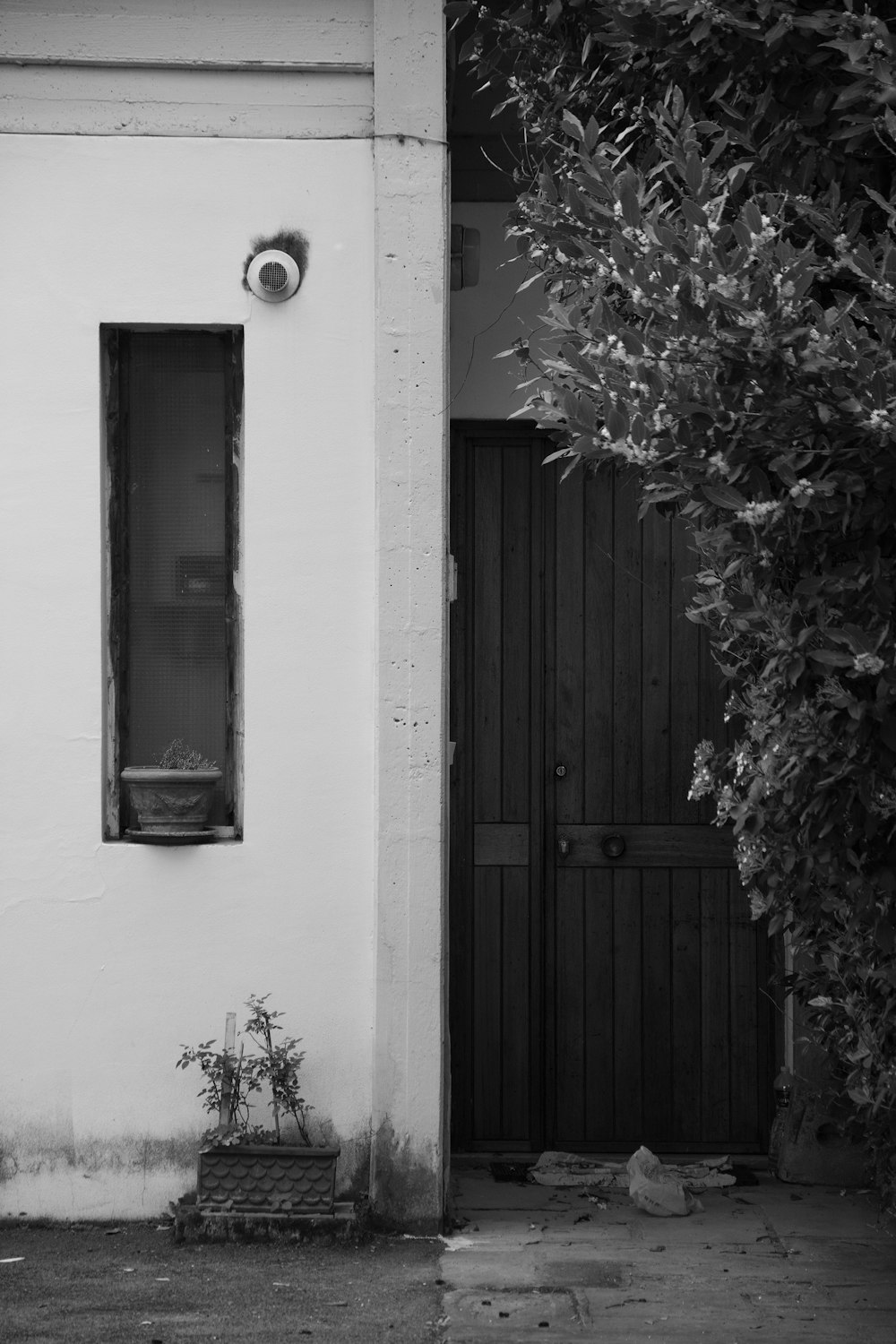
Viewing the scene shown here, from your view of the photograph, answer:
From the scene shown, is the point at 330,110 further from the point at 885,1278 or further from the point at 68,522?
the point at 885,1278

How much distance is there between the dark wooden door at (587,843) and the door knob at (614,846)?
0.01 meters

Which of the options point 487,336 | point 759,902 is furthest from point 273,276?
point 759,902

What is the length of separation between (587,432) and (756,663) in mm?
784

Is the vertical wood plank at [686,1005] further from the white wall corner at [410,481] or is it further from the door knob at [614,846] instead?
the white wall corner at [410,481]

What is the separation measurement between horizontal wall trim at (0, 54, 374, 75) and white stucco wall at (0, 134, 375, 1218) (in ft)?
0.83

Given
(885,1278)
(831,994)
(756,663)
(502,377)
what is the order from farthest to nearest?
(502,377)
(885,1278)
(831,994)
(756,663)

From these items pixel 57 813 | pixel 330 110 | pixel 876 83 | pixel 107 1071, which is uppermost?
pixel 330 110

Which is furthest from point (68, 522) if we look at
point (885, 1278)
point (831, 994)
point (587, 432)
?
point (885, 1278)

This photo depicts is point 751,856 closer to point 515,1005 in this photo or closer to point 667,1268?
point 667,1268

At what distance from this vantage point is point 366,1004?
476 cm

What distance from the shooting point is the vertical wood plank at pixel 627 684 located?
5695 mm

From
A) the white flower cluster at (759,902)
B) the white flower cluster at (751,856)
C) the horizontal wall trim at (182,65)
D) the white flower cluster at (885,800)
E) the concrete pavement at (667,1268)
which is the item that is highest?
the horizontal wall trim at (182,65)

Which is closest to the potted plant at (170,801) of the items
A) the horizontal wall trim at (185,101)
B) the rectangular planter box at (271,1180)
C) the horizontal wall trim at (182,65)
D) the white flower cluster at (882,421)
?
Result: the rectangular planter box at (271,1180)

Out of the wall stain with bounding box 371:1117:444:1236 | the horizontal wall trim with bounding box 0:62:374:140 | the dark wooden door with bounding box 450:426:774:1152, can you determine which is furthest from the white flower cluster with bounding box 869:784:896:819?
the horizontal wall trim with bounding box 0:62:374:140
